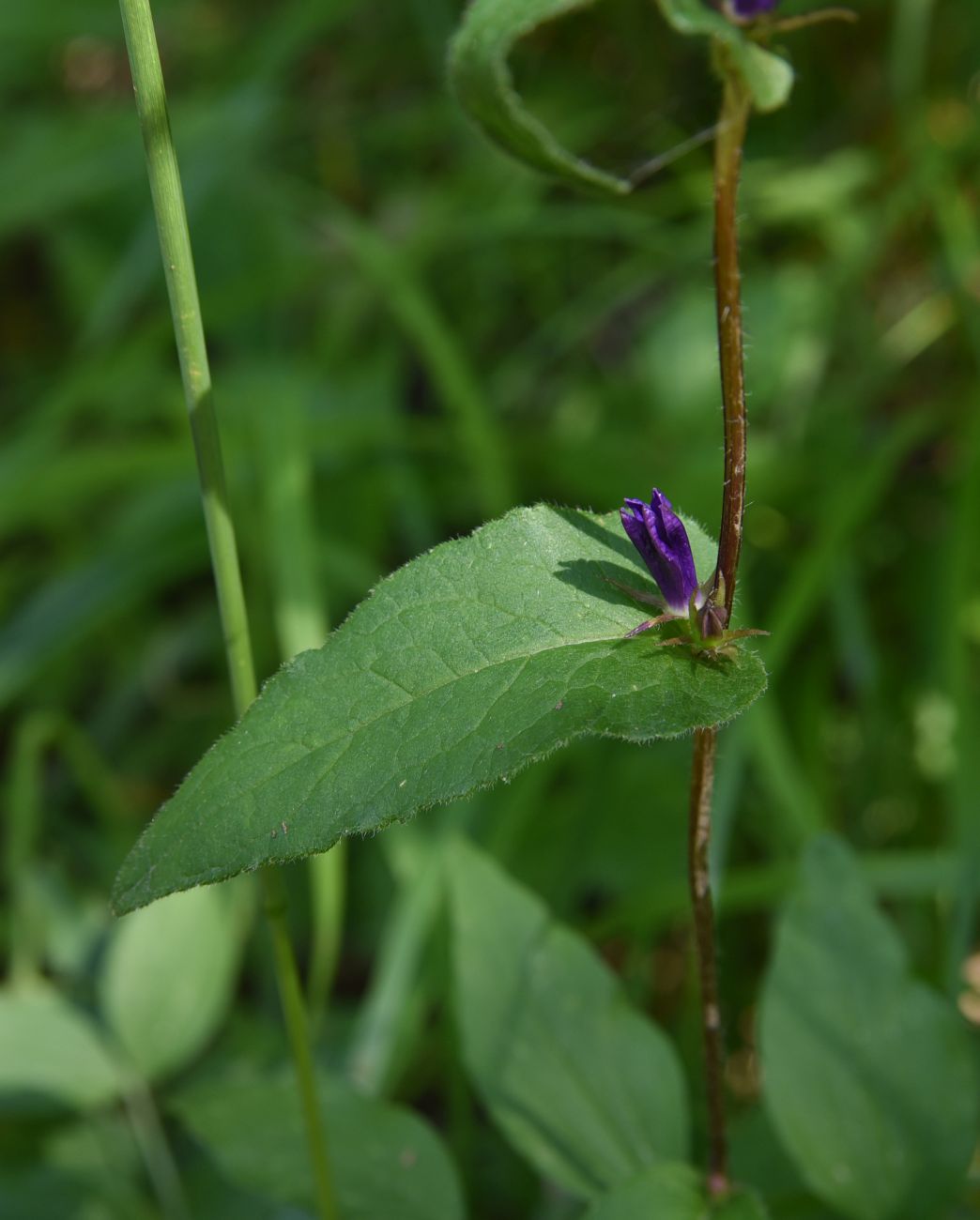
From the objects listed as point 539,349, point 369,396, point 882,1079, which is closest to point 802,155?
point 539,349

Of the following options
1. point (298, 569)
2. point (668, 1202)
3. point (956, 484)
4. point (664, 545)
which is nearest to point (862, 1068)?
point (668, 1202)

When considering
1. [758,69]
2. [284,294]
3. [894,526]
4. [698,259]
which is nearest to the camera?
[758,69]

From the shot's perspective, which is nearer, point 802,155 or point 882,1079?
point 882,1079

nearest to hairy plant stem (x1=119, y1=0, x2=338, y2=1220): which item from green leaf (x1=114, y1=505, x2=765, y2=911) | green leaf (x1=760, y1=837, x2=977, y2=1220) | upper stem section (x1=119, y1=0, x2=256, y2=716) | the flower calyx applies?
upper stem section (x1=119, y1=0, x2=256, y2=716)

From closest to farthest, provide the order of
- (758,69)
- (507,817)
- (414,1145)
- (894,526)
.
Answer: (758,69) → (414,1145) → (507,817) → (894,526)

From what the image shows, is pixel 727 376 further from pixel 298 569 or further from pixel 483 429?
pixel 483 429

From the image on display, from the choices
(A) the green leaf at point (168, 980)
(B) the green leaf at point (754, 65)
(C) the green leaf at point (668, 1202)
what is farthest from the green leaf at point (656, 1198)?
(B) the green leaf at point (754, 65)

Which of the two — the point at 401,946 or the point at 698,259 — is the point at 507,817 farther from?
the point at 698,259

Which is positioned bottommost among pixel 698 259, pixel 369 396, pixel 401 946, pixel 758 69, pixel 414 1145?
pixel 401 946
